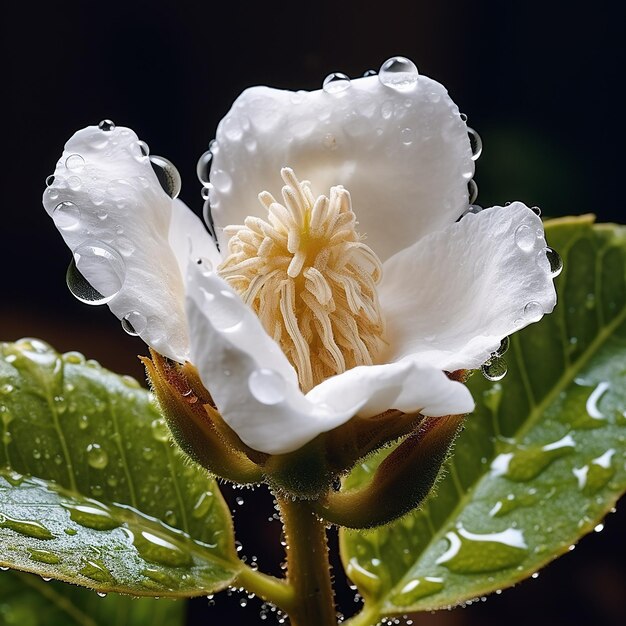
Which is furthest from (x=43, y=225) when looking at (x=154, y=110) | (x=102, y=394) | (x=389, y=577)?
(x=389, y=577)

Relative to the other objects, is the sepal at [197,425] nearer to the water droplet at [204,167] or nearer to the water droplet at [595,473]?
the water droplet at [204,167]

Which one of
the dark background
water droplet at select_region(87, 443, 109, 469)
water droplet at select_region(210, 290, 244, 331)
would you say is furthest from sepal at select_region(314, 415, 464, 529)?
the dark background

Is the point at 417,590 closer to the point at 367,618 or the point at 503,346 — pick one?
the point at 367,618

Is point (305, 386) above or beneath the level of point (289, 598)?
above

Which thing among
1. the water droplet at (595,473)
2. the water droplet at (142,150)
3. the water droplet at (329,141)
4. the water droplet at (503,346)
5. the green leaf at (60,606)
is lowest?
the green leaf at (60,606)

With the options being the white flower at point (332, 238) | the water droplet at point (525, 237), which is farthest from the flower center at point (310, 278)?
the water droplet at point (525, 237)

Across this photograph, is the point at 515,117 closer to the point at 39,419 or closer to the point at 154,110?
the point at 154,110
